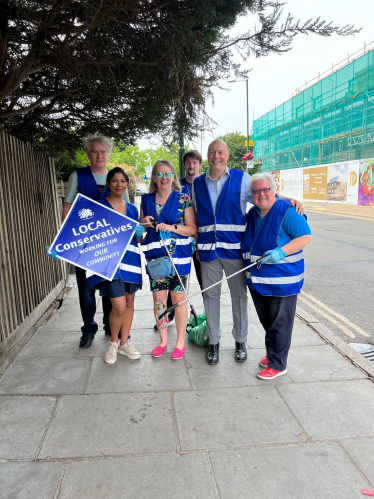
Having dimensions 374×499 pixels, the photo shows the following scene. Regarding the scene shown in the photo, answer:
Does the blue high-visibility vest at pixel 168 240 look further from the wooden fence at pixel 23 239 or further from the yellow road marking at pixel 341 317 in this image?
the yellow road marking at pixel 341 317

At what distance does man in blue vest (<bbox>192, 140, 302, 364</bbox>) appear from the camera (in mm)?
3482

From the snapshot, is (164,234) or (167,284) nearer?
(164,234)

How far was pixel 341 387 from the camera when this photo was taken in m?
3.16

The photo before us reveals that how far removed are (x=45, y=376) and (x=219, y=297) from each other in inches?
69.4

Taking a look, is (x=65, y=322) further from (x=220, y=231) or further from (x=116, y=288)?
(x=220, y=231)

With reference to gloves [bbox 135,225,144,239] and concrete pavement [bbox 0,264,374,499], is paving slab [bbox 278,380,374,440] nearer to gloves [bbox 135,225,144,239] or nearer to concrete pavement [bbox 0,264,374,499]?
concrete pavement [bbox 0,264,374,499]

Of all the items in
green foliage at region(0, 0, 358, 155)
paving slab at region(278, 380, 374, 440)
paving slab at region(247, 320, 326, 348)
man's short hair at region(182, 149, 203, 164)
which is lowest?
paving slab at region(247, 320, 326, 348)

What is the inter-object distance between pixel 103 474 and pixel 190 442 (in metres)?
0.59

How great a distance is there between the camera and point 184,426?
265 centimetres

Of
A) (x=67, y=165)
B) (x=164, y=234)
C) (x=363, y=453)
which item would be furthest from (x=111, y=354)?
(x=67, y=165)

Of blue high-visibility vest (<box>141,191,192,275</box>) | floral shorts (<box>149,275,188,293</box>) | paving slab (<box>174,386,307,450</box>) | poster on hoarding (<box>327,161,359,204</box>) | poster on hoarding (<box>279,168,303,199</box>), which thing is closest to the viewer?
paving slab (<box>174,386,307,450</box>)

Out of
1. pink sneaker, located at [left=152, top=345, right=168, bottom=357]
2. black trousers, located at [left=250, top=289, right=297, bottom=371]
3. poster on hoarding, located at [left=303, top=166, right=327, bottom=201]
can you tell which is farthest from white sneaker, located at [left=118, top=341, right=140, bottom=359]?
poster on hoarding, located at [left=303, top=166, right=327, bottom=201]

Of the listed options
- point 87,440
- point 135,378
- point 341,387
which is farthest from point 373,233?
point 87,440

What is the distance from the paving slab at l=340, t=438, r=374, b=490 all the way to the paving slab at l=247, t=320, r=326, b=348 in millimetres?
1613
